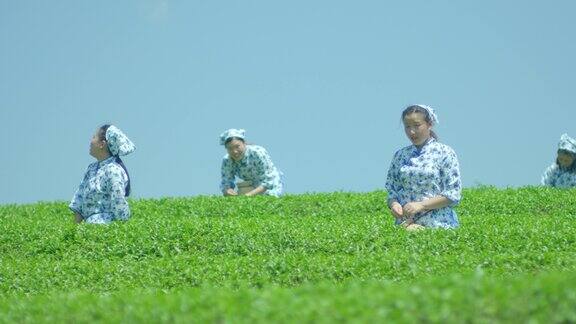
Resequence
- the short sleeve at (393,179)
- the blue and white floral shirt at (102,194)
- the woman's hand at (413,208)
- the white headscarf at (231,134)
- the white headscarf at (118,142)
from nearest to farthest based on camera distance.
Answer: the woman's hand at (413,208) → the short sleeve at (393,179) → the white headscarf at (118,142) → the blue and white floral shirt at (102,194) → the white headscarf at (231,134)

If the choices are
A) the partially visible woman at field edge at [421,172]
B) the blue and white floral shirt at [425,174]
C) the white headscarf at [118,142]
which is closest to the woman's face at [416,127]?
the partially visible woman at field edge at [421,172]

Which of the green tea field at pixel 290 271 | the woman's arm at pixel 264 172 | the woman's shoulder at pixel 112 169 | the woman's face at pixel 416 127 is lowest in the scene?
the green tea field at pixel 290 271

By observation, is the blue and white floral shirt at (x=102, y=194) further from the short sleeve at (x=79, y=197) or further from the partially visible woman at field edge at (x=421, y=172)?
the partially visible woman at field edge at (x=421, y=172)

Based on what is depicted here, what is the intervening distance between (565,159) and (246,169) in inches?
272

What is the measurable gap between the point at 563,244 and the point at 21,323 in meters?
7.26

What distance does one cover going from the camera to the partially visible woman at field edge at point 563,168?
72.5 ft

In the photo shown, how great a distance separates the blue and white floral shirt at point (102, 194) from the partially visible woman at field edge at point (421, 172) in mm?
4241

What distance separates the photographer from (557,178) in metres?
22.8

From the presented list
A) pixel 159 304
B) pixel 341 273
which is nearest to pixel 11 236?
pixel 341 273

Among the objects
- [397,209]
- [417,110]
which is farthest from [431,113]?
[397,209]

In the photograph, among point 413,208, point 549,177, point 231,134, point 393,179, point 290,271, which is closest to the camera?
point 290,271

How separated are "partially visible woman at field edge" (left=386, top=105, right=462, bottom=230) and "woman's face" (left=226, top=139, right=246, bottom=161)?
905cm

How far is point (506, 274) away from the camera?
1025cm

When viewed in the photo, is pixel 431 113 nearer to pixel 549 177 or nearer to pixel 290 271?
pixel 290 271
